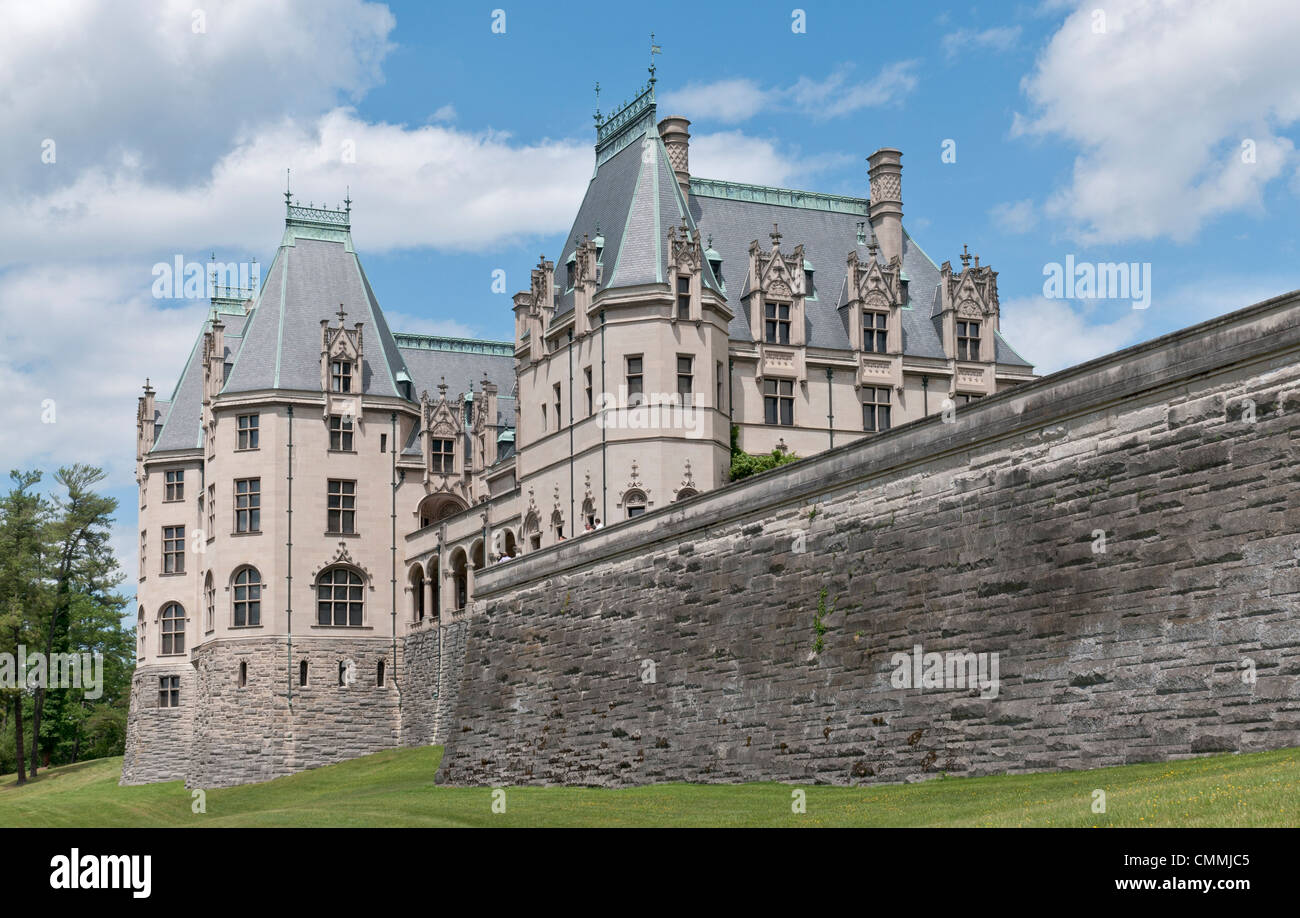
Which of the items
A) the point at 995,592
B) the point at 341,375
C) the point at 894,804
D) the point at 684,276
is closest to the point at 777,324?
the point at 684,276

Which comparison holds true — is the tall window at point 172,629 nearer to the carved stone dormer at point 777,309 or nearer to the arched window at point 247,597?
the arched window at point 247,597

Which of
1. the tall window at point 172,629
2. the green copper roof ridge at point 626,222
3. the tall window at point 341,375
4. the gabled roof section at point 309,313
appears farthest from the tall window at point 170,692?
the green copper roof ridge at point 626,222

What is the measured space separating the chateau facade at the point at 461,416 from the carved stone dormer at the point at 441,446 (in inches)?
3.9

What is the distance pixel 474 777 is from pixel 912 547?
64.3 feet

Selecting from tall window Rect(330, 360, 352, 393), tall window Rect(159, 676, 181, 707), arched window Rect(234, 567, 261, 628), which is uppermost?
tall window Rect(330, 360, 352, 393)

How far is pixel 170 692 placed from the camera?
68062 mm

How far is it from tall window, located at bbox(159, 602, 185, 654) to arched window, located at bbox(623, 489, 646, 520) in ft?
95.9

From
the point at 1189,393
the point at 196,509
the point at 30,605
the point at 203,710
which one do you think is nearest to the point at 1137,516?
the point at 1189,393

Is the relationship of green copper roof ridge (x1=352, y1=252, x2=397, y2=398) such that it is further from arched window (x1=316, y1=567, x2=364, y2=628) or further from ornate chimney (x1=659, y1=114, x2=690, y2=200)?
ornate chimney (x1=659, y1=114, x2=690, y2=200)

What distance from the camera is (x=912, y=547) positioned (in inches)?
1072

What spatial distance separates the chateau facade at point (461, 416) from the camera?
5038 cm

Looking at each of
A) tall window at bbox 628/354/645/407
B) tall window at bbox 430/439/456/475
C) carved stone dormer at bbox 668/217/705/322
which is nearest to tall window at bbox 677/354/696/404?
tall window at bbox 628/354/645/407

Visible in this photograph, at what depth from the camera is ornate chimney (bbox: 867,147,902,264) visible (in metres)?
61.7
